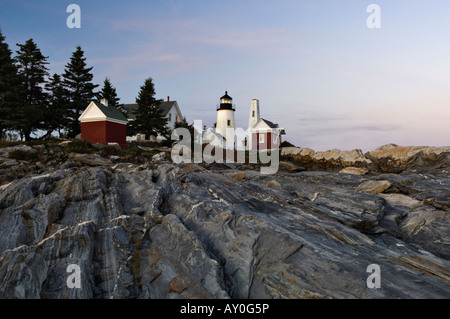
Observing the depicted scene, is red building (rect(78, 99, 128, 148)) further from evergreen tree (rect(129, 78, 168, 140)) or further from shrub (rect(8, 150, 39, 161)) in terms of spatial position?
shrub (rect(8, 150, 39, 161))

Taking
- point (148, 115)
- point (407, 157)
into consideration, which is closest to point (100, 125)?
point (148, 115)

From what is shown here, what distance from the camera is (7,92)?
132 ft

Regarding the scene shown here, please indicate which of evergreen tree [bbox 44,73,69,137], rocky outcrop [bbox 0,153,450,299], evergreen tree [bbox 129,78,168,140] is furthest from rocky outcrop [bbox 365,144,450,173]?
evergreen tree [bbox 44,73,69,137]

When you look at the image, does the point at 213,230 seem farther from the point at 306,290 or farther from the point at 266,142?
the point at 266,142

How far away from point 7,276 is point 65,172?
27.0ft

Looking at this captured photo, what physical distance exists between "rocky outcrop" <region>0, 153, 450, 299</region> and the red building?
28.7 m

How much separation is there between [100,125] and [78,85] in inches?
563

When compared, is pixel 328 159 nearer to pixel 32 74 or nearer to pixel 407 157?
pixel 407 157

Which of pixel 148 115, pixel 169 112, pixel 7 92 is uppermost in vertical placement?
pixel 7 92

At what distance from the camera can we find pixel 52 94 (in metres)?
51.1

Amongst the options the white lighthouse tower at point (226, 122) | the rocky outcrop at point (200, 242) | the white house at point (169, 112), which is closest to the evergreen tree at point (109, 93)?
the white house at point (169, 112)

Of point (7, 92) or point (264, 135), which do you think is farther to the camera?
point (264, 135)
